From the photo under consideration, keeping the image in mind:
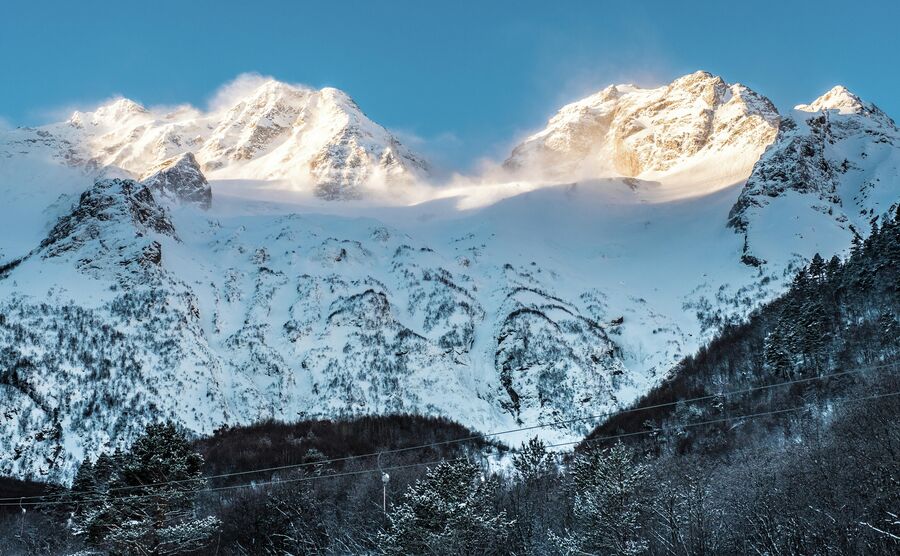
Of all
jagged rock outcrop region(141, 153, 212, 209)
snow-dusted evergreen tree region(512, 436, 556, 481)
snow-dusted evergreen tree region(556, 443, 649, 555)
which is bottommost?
snow-dusted evergreen tree region(512, 436, 556, 481)

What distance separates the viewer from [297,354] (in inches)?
4744

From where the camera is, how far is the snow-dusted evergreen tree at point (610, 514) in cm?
4341

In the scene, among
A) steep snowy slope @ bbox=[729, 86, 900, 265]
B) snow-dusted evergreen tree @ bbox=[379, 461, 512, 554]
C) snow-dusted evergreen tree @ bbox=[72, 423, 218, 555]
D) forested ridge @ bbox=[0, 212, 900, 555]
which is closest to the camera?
snow-dusted evergreen tree @ bbox=[72, 423, 218, 555]

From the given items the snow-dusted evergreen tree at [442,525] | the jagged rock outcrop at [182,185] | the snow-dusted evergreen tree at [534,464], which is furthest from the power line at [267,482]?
the jagged rock outcrop at [182,185]

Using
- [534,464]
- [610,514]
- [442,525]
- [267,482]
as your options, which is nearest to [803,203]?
[534,464]

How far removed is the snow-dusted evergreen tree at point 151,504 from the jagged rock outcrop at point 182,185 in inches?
5777

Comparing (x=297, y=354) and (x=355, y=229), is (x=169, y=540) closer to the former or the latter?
(x=297, y=354)

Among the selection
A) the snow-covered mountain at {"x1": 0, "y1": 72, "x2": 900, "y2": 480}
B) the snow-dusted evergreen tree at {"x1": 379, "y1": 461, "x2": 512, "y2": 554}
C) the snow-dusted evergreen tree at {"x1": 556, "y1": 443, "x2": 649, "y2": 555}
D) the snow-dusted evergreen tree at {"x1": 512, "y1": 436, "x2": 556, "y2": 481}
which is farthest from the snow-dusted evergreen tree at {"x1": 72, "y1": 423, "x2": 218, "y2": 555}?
the snow-covered mountain at {"x1": 0, "y1": 72, "x2": 900, "y2": 480}

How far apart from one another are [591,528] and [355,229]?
128m

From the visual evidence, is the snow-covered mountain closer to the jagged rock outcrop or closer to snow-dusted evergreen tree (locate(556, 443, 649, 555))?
the jagged rock outcrop

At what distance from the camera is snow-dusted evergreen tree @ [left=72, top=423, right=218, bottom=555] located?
41.6 metres

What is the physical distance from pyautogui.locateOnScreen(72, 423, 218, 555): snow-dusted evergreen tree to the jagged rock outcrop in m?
147

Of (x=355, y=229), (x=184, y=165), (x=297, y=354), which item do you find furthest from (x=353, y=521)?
(x=184, y=165)

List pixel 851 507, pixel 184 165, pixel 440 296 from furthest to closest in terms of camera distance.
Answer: pixel 184 165 < pixel 440 296 < pixel 851 507
